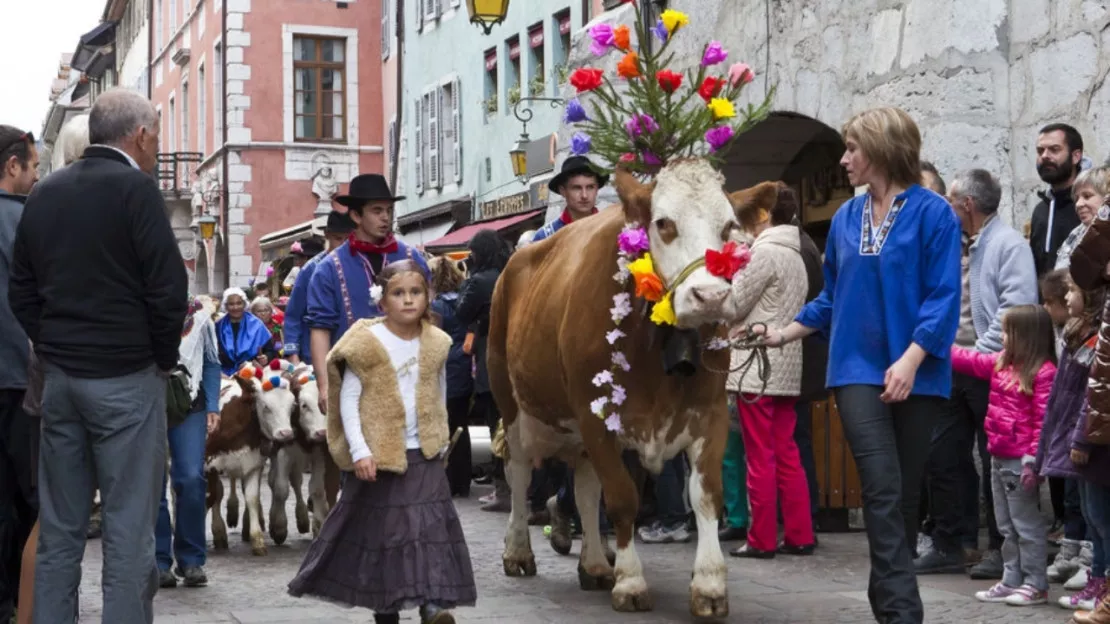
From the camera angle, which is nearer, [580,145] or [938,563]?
[580,145]

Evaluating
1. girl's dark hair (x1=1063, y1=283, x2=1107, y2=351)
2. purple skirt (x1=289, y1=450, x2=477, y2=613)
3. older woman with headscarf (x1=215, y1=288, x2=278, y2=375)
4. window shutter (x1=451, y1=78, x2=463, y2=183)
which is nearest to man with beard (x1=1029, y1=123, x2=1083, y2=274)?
girl's dark hair (x1=1063, y1=283, x2=1107, y2=351)

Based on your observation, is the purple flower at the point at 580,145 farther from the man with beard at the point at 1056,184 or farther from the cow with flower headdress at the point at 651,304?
the man with beard at the point at 1056,184

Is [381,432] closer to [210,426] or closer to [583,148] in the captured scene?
[583,148]

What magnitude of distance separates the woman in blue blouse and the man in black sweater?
2.35 meters

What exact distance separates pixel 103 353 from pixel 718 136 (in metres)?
2.87

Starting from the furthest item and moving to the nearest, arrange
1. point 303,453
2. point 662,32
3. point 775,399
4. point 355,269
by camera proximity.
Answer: point 303,453
point 775,399
point 355,269
point 662,32

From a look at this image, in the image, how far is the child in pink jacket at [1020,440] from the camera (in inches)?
310

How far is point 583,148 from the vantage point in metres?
7.71

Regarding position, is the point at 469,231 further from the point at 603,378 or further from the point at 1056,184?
the point at 603,378

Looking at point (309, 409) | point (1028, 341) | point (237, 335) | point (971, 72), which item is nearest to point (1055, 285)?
point (1028, 341)

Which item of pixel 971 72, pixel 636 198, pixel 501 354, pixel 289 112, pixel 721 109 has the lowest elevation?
pixel 501 354

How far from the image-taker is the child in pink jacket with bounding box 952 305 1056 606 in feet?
25.8

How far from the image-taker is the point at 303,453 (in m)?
11.1

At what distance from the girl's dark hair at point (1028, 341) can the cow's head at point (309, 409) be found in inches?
170
